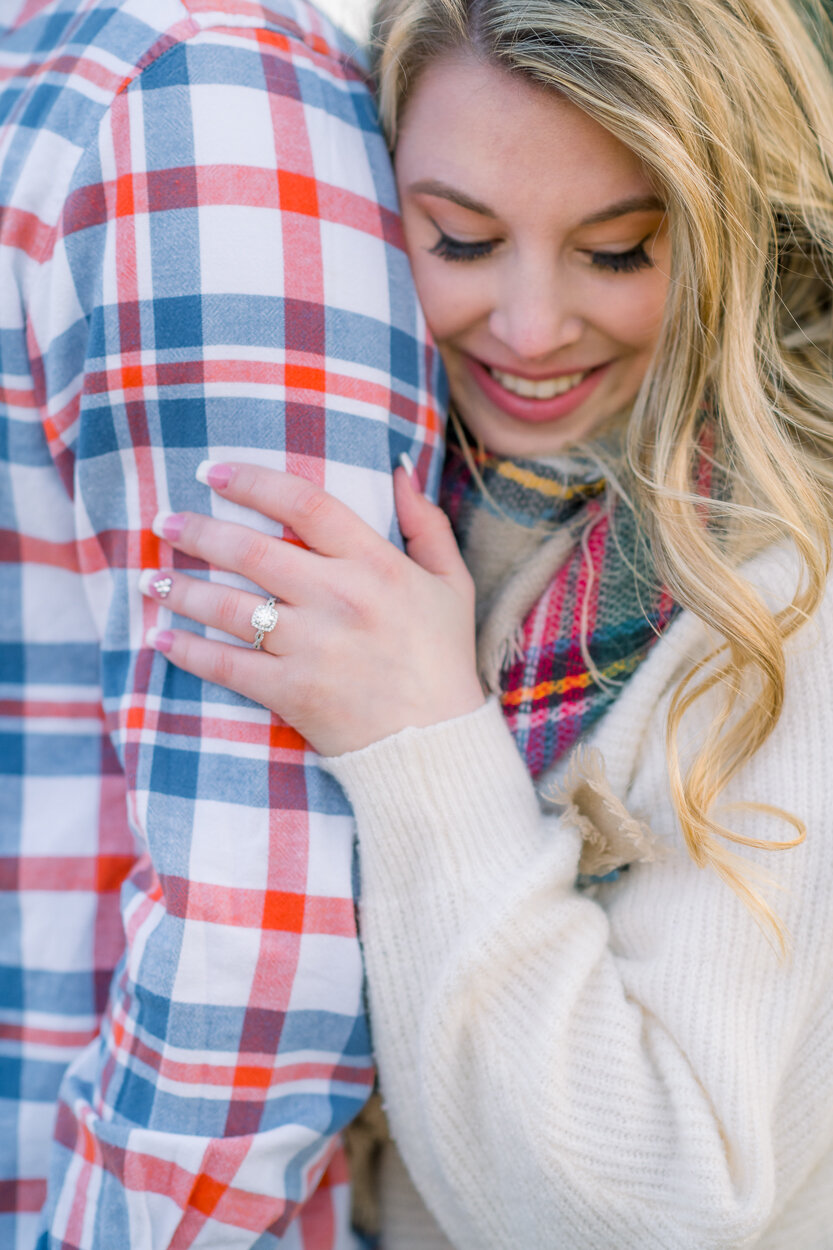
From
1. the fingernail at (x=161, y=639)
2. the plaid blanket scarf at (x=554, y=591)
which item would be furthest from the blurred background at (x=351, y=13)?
the fingernail at (x=161, y=639)

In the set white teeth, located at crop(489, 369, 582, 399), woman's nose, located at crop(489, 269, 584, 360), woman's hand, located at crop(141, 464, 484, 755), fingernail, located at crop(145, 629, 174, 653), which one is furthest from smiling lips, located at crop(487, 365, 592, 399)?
fingernail, located at crop(145, 629, 174, 653)

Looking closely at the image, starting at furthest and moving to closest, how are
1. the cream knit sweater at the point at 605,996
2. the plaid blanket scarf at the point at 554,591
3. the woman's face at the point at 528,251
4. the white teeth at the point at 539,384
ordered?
the white teeth at the point at 539,384
the plaid blanket scarf at the point at 554,591
the woman's face at the point at 528,251
the cream knit sweater at the point at 605,996

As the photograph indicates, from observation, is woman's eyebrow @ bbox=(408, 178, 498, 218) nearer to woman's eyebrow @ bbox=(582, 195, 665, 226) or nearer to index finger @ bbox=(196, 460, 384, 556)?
woman's eyebrow @ bbox=(582, 195, 665, 226)

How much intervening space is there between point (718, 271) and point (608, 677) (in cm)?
49

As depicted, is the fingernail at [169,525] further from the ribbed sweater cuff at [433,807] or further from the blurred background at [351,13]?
the blurred background at [351,13]

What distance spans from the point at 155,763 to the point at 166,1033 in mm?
280

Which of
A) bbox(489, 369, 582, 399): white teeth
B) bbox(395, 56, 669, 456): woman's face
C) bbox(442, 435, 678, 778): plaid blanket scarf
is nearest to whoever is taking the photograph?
bbox(395, 56, 669, 456): woman's face

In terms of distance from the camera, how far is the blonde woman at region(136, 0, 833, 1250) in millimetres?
1004

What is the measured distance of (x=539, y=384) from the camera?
4.37 ft

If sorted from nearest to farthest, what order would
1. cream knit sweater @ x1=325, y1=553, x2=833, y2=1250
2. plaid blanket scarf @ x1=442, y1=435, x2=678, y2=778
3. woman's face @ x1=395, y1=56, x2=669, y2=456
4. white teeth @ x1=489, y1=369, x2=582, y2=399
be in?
cream knit sweater @ x1=325, y1=553, x2=833, y2=1250, woman's face @ x1=395, y1=56, x2=669, y2=456, plaid blanket scarf @ x1=442, y1=435, x2=678, y2=778, white teeth @ x1=489, y1=369, x2=582, y2=399

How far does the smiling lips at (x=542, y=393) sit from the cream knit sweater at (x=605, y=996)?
38 centimetres

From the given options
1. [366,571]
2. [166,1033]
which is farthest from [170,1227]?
[366,571]

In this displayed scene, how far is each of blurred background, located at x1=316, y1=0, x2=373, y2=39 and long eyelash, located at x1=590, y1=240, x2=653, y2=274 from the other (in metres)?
0.45

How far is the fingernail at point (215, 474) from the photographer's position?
102 centimetres
